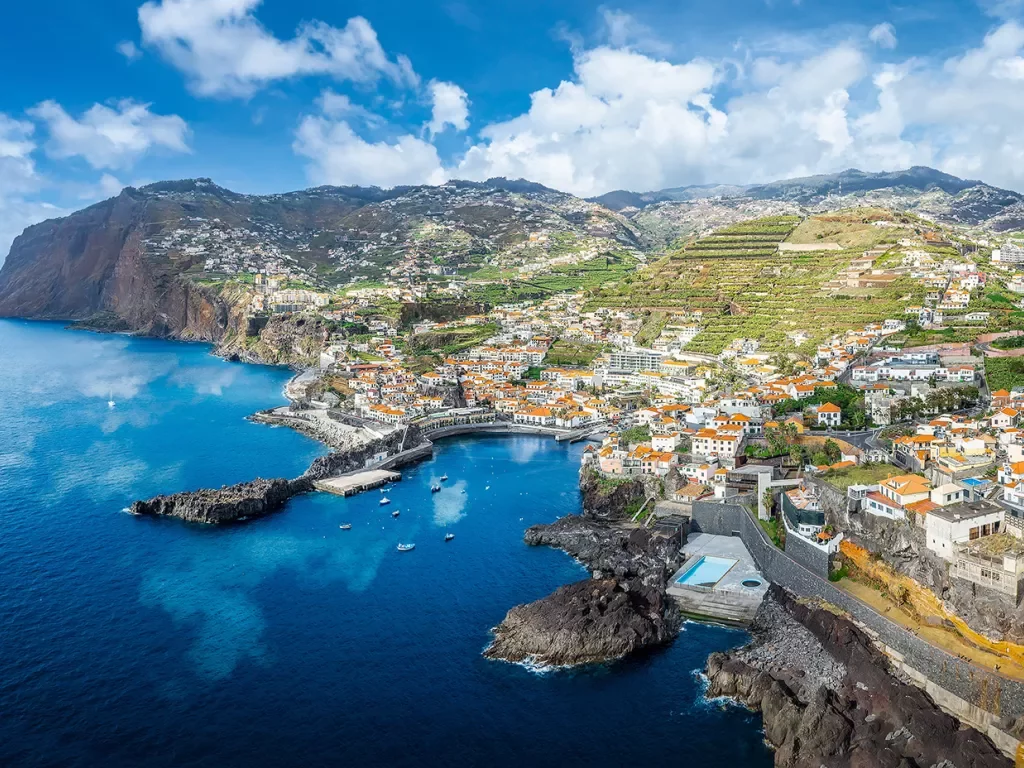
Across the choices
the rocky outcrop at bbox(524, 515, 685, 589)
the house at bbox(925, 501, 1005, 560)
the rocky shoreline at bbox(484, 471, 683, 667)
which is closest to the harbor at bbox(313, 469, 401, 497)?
the rocky outcrop at bbox(524, 515, 685, 589)

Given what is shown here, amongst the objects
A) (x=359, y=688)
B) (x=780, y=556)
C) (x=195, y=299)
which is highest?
(x=195, y=299)

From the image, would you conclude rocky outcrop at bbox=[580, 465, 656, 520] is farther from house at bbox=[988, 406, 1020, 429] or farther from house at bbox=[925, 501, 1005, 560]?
house at bbox=[925, 501, 1005, 560]

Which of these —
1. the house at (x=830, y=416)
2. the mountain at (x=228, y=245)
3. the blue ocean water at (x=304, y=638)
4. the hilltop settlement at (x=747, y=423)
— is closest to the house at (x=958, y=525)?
the hilltop settlement at (x=747, y=423)

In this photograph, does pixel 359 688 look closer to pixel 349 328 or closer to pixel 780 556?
pixel 780 556

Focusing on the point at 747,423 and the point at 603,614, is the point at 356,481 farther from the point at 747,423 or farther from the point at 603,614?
the point at 747,423

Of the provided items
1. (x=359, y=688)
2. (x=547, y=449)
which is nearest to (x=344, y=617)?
(x=359, y=688)
